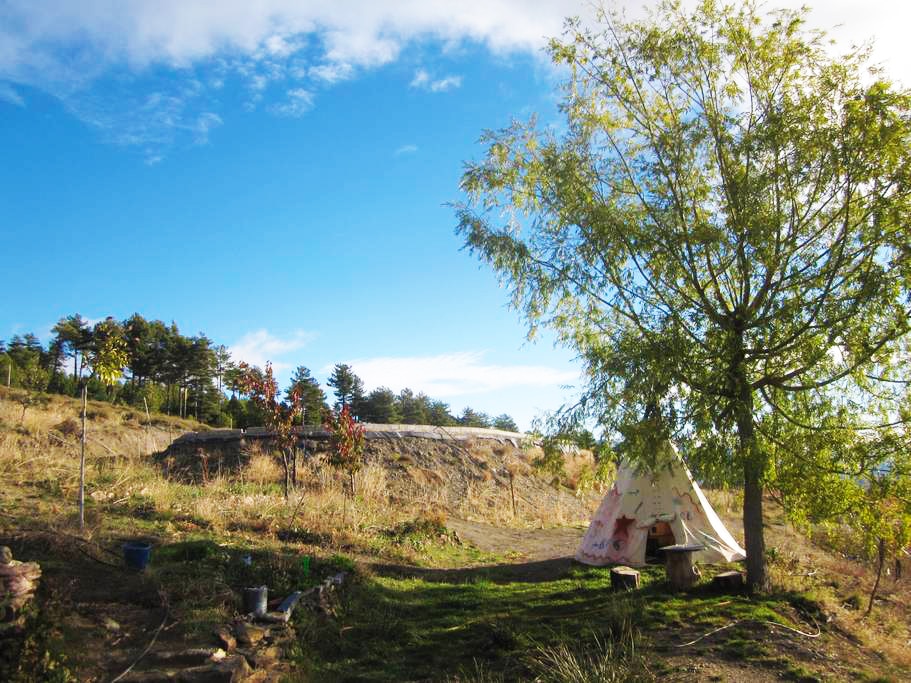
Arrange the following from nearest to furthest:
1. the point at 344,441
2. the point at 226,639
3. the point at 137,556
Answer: the point at 226,639 < the point at 137,556 < the point at 344,441

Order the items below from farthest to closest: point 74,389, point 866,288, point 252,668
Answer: point 74,389 < point 866,288 < point 252,668

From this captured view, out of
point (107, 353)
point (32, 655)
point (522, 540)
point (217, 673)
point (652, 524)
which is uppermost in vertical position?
point (107, 353)

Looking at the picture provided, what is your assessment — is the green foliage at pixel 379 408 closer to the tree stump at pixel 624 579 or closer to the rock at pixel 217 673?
the tree stump at pixel 624 579

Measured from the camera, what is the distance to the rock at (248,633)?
6.10 m

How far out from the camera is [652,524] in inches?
462

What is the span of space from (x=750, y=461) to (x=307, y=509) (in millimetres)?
7951

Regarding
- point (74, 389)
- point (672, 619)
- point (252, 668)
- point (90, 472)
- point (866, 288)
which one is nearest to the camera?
point (252, 668)

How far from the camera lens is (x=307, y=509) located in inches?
480

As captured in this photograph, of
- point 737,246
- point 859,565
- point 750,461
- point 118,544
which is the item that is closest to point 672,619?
point 750,461

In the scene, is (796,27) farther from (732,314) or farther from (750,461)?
(750,461)

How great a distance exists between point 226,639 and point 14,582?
1.78m

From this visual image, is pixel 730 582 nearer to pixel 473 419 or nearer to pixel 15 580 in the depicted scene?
pixel 15 580

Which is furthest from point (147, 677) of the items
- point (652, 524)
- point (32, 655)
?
point (652, 524)

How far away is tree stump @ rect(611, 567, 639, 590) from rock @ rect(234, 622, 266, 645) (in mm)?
5146
